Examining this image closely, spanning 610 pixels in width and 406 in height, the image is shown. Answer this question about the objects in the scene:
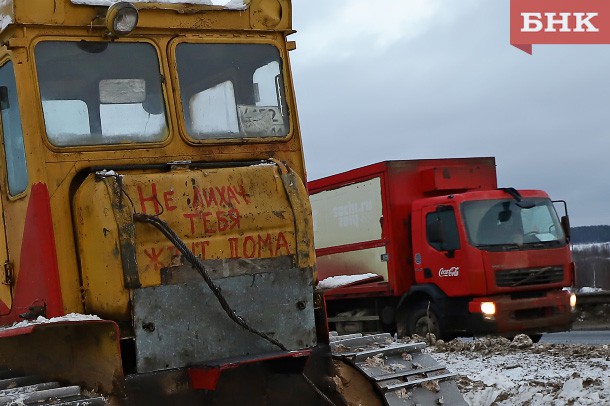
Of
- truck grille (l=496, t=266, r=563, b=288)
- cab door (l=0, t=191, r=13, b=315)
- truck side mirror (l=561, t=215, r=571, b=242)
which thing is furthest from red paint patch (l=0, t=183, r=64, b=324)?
truck side mirror (l=561, t=215, r=571, b=242)

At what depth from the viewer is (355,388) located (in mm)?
7234

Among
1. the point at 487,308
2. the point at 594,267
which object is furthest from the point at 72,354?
the point at 594,267

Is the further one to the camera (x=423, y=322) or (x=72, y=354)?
(x=423, y=322)

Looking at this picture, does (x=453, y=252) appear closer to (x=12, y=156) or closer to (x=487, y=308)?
(x=487, y=308)

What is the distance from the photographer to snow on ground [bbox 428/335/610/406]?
34.2 feet

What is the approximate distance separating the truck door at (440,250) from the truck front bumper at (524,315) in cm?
61

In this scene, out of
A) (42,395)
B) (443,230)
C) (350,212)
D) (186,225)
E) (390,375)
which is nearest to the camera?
(42,395)

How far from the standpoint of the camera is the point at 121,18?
21.8 ft

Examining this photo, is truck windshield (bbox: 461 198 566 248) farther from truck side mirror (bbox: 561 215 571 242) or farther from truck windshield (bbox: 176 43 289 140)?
truck windshield (bbox: 176 43 289 140)

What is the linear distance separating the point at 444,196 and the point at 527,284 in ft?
6.82

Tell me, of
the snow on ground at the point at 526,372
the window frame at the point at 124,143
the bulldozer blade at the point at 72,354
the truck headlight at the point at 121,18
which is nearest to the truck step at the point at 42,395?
the bulldozer blade at the point at 72,354

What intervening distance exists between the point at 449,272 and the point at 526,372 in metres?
6.41

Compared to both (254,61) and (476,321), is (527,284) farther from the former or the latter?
(254,61)

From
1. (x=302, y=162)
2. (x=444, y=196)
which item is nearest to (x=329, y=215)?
(x=444, y=196)
